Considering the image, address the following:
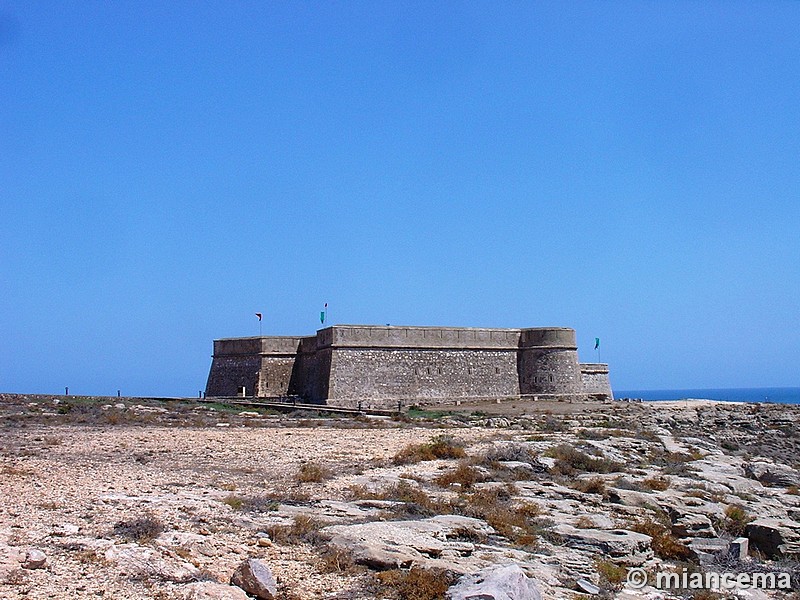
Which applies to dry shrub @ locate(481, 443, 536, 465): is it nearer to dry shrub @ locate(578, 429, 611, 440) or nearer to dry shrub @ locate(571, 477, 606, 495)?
dry shrub @ locate(571, 477, 606, 495)

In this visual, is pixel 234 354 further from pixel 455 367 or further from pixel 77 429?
pixel 77 429

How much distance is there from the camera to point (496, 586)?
579 centimetres

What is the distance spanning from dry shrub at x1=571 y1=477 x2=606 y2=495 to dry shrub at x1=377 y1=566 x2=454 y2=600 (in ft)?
16.5

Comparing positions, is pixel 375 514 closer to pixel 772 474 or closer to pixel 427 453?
pixel 427 453

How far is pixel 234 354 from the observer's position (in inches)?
1516

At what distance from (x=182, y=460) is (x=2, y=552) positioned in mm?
6325

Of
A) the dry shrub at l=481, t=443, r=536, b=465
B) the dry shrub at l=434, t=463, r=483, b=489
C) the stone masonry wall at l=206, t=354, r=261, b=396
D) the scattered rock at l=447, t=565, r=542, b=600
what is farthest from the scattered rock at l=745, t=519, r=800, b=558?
the stone masonry wall at l=206, t=354, r=261, b=396

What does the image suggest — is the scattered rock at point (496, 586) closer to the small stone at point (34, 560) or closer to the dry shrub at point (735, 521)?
the small stone at point (34, 560)

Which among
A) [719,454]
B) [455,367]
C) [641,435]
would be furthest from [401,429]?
[455,367]

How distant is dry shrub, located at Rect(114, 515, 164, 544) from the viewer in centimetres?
684

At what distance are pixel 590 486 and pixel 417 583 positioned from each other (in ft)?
18.0

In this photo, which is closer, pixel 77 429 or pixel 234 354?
pixel 77 429

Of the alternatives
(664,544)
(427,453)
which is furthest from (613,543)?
(427,453)

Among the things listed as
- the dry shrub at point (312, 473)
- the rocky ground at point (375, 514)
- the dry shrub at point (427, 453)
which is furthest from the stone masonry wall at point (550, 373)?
the dry shrub at point (312, 473)
